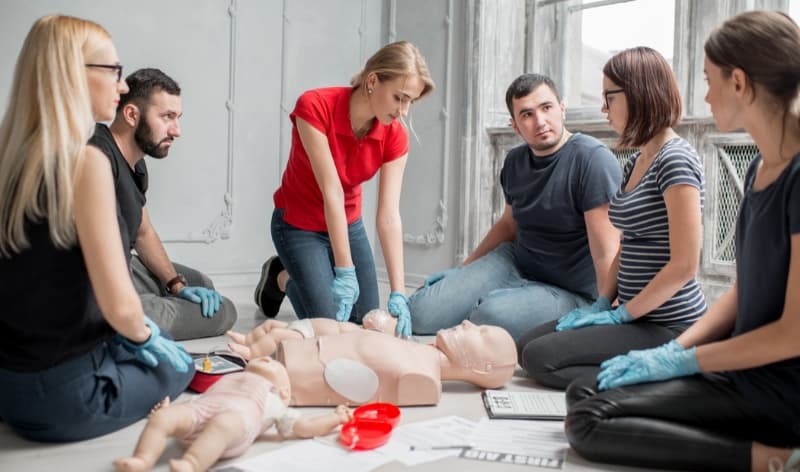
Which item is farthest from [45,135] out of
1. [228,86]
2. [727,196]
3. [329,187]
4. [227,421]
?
[228,86]

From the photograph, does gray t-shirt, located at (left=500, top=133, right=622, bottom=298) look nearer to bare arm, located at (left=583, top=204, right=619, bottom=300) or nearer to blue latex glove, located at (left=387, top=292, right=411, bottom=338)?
bare arm, located at (left=583, top=204, right=619, bottom=300)

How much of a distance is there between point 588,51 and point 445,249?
1456 millimetres

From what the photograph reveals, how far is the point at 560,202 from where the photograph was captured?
2762 millimetres

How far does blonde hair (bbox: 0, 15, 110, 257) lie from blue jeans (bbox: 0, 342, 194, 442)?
30cm

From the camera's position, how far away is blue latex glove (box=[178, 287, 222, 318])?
9.66 feet

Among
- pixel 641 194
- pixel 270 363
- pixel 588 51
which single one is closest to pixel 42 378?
pixel 270 363

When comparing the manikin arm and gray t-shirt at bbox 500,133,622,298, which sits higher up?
gray t-shirt at bbox 500,133,622,298

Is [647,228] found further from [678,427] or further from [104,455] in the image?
[104,455]

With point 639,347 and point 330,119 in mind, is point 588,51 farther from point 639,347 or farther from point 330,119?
point 639,347

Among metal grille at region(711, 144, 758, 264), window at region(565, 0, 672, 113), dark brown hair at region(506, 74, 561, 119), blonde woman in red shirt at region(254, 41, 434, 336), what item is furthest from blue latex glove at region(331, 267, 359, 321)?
window at region(565, 0, 672, 113)

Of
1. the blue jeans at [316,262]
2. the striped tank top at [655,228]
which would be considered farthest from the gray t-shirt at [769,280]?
the blue jeans at [316,262]

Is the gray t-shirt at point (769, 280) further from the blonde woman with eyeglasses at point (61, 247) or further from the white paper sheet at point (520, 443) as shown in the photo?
the blonde woman with eyeglasses at point (61, 247)

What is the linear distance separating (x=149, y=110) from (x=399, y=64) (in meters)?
0.95

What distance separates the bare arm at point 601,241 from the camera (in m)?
2.56
